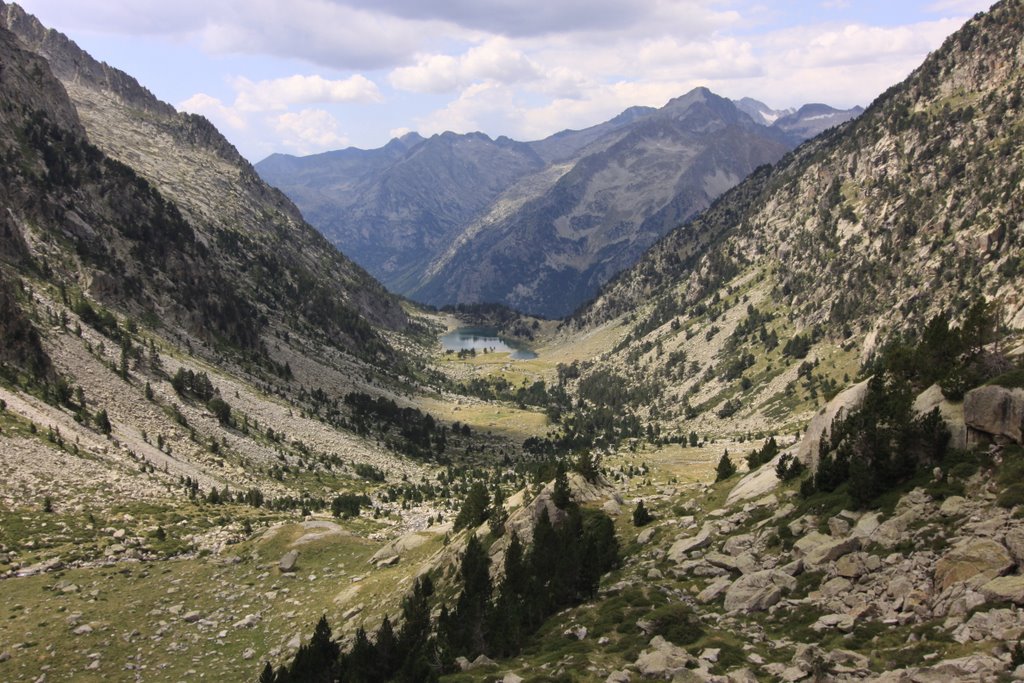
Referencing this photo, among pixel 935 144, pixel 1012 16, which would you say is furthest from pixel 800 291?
pixel 1012 16

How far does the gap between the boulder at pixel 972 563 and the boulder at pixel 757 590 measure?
17.9ft

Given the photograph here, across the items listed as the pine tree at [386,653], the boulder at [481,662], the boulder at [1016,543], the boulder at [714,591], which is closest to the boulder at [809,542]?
the boulder at [714,591]

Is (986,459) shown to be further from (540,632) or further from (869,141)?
(869,141)

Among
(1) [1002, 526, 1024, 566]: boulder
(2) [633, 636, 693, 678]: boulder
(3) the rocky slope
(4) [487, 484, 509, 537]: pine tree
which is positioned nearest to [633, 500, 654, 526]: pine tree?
(4) [487, 484, 509, 537]: pine tree

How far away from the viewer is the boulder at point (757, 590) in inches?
1057

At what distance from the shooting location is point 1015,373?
2723 cm

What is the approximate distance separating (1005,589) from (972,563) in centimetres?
165

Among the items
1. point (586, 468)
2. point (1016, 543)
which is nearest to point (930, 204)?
point (586, 468)

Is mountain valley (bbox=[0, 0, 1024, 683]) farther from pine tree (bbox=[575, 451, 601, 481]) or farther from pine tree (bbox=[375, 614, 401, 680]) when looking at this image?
pine tree (bbox=[575, 451, 601, 481])

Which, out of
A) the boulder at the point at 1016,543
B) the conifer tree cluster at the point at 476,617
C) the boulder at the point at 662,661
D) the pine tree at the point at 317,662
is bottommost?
the pine tree at the point at 317,662

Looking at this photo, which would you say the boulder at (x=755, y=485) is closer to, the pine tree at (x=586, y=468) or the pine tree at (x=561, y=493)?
the pine tree at (x=561, y=493)

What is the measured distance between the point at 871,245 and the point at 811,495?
149 meters

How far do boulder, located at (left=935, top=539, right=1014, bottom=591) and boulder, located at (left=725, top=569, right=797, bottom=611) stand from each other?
17.9 feet

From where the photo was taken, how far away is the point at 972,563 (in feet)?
73.3
